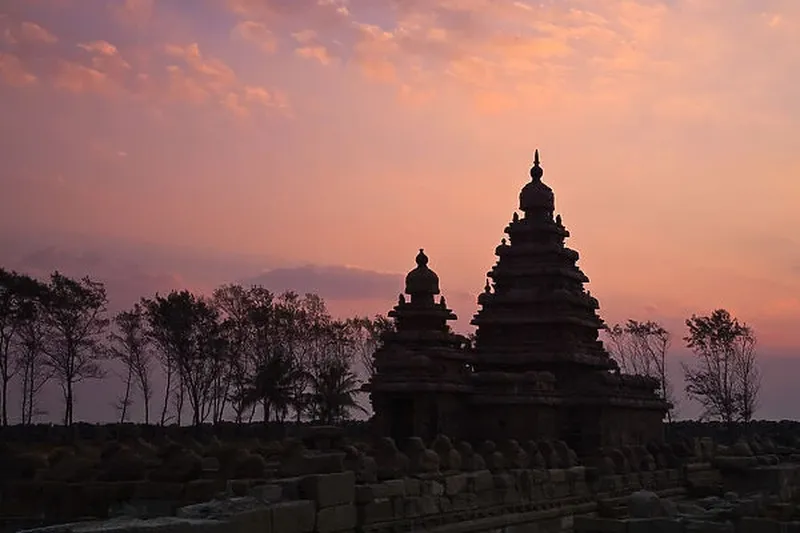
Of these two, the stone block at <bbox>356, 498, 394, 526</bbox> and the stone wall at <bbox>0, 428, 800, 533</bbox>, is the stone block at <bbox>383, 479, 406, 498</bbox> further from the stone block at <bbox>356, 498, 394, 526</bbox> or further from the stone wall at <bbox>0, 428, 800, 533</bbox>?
the stone block at <bbox>356, 498, 394, 526</bbox>

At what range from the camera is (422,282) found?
1275 inches

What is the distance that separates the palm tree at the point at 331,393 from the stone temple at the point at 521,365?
18.9 metres

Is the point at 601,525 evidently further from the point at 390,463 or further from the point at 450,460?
the point at 450,460

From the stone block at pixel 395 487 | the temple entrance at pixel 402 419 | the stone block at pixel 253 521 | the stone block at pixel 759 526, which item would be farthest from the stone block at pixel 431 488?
the temple entrance at pixel 402 419

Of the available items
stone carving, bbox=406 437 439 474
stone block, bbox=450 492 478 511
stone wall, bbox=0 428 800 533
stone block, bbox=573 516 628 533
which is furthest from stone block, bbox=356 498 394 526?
stone block, bbox=573 516 628 533

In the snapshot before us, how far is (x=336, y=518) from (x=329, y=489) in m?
0.48

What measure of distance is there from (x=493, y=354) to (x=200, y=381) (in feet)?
73.2

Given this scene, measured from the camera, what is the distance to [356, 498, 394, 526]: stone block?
548 inches

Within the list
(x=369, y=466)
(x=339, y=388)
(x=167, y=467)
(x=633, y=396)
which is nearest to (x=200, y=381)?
(x=339, y=388)

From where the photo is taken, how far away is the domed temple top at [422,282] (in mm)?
32375

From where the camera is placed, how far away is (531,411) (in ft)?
89.6

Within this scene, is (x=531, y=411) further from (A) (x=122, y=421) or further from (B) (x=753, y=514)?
(A) (x=122, y=421)

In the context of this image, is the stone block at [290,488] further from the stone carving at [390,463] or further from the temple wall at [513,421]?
the temple wall at [513,421]

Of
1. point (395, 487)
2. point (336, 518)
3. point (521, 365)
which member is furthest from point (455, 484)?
point (521, 365)
